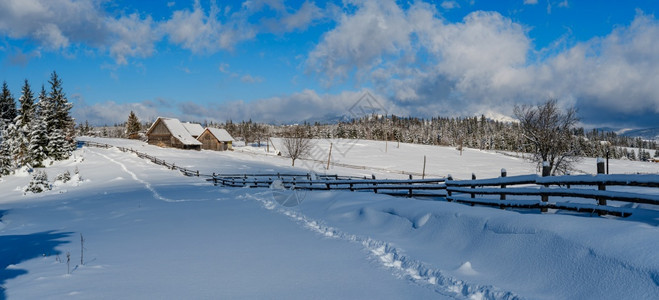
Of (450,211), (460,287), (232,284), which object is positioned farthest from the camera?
(450,211)

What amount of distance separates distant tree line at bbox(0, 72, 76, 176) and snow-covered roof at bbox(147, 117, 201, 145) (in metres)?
18.7

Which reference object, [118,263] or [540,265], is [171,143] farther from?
[540,265]

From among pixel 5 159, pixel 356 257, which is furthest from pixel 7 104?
pixel 356 257

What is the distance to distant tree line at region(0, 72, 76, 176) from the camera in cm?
4998

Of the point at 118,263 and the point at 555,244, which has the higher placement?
the point at 555,244

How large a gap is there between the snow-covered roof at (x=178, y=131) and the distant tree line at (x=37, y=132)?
61.4ft

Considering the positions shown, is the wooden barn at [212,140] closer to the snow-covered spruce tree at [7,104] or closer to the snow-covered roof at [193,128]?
the snow-covered roof at [193,128]

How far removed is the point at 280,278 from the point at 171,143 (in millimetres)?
83196

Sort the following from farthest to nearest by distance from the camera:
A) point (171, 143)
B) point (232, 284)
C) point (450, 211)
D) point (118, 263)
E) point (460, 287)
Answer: point (171, 143) < point (450, 211) < point (118, 263) < point (232, 284) < point (460, 287)

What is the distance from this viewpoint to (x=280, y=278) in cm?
656

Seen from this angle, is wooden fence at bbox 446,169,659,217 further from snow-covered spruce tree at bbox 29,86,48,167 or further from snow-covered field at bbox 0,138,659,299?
snow-covered spruce tree at bbox 29,86,48,167

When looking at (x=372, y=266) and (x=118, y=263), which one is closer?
(x=372, y=266)

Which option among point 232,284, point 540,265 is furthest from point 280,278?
point 540,265

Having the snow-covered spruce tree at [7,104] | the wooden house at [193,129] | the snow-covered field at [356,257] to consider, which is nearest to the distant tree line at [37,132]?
the snow-covered spruce tree at [7,104]
